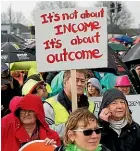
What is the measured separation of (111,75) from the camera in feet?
23.7

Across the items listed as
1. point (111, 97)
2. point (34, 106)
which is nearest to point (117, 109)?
point (111, 97)

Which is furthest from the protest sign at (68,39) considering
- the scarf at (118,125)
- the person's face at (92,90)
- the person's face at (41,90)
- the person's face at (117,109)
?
the person's face at (92,90)

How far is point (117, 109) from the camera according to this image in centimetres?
390

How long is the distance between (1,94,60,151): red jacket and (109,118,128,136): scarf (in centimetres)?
46

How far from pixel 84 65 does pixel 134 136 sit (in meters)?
0.81

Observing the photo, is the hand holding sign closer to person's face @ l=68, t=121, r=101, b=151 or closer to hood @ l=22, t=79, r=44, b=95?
person's face @ l=68, t=121, r=101, b=151

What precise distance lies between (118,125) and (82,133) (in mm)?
839

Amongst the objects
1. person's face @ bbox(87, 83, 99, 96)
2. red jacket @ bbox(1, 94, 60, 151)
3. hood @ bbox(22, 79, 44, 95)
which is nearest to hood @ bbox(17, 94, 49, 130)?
red jacket @ bbox(1, 94, 60, 151)

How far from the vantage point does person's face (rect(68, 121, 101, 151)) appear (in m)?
3.12

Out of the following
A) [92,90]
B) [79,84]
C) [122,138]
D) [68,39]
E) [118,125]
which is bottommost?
[122,138]

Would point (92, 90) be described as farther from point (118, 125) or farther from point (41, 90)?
point (118, 125)

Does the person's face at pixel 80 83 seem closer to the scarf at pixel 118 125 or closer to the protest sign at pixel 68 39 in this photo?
the protest sign at pixel 68 39

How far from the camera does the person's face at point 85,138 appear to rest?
312cm

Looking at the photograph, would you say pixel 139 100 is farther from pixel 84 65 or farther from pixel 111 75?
pixel 111 75
